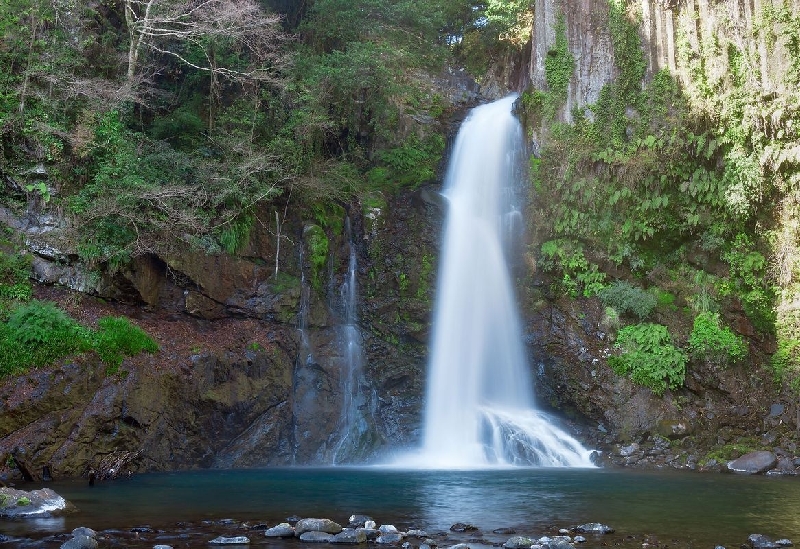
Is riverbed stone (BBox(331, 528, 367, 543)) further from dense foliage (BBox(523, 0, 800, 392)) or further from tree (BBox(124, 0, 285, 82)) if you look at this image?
tree (BBox(124, 0, 285, 82))

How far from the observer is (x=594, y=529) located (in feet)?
27.3

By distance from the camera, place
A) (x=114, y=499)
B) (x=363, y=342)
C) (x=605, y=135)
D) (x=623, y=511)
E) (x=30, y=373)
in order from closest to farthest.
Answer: (x=623, y=511), (x=114, y=499), (x=30, y=373), (x=363, y=342), (x=605, y=135)

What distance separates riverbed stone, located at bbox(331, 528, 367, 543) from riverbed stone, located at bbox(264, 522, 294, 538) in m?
0.59

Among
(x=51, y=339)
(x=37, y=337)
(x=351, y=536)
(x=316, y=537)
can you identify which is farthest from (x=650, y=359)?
(x=37, y=337)

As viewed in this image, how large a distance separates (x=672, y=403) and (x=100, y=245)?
1505cm

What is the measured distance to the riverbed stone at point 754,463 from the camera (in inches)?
591

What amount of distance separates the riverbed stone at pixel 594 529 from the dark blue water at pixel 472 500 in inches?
6.2

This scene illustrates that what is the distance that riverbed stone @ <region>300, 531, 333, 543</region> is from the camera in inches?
311

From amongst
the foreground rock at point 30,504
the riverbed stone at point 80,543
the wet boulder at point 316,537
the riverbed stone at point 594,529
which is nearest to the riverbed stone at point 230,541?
the wet boulder at point 316,537

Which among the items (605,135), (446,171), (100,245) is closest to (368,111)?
(446,171)

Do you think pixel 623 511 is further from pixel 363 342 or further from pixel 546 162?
pixel 546 162

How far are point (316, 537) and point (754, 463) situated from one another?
38.1 feet

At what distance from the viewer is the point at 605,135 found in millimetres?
21766

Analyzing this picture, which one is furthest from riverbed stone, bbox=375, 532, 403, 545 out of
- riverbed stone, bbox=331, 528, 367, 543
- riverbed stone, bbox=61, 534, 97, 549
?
riverbed stone, bbox=61, 534, 97, 549
